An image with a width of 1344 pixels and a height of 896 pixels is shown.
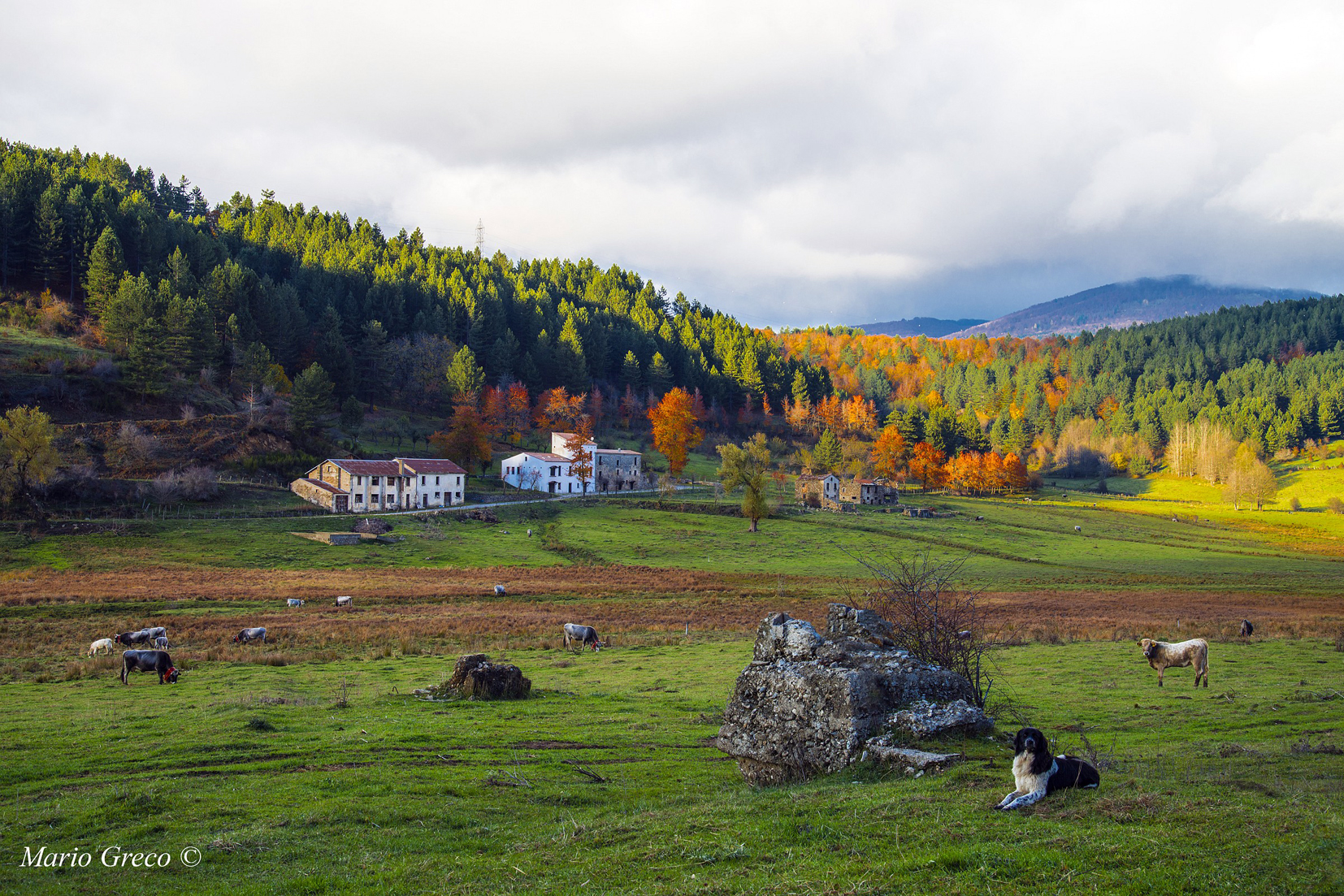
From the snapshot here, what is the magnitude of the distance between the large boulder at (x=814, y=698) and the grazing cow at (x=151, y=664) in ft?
65.6

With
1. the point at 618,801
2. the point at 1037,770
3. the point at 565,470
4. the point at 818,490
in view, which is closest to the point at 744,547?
the point at 818,490

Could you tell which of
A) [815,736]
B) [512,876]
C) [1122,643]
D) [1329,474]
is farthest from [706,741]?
[1329,474]

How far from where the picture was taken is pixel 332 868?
29.5 ft

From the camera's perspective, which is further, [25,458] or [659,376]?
[659,376]

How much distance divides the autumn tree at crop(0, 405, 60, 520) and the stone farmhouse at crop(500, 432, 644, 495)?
53.8m

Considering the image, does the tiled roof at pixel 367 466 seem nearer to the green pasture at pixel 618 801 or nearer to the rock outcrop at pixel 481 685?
the green pasture at pixel 618 801

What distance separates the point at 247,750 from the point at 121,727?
4497 mm

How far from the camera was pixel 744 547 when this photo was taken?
75500mm

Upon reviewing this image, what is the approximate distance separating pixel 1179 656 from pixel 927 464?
127 meters

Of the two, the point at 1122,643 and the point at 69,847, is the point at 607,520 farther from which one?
the point at 69,847

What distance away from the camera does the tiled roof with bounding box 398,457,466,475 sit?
90.2m

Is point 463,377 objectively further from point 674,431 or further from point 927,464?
point 927,464

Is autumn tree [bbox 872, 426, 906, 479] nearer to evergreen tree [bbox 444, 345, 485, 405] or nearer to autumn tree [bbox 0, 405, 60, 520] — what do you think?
evergreen tree [bbox 444, 345, 485, 405]

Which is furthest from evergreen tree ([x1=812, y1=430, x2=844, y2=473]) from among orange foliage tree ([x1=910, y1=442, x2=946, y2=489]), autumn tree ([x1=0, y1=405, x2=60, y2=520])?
autumn tree ([x1=0, y1=405, x2=60, y2=520])
